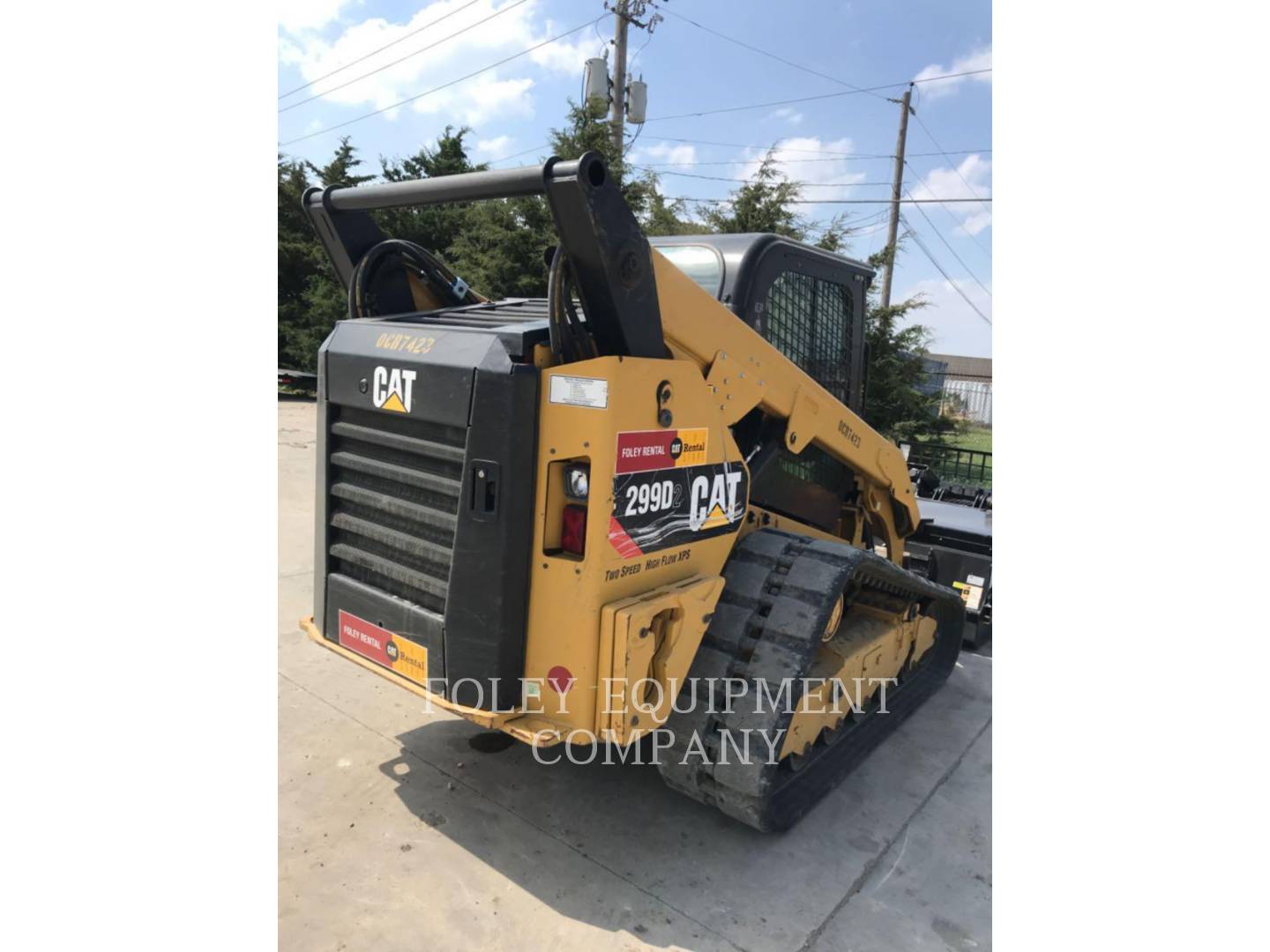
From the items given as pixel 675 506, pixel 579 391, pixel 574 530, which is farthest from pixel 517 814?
pixel 579 391

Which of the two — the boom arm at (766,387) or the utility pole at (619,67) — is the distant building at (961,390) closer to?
the utility pole at (619,67)

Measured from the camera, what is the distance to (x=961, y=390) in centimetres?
1891

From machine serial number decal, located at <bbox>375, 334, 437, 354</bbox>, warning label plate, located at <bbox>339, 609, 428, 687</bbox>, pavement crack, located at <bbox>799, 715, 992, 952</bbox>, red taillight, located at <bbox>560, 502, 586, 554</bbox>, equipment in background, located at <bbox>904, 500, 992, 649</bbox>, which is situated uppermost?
machine serial number decal, located at <bbox>375, 334, 437, 354</bbox>

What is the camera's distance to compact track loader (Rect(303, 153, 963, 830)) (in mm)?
2609

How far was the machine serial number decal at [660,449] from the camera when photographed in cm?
264

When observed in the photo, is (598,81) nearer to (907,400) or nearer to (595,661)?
(907,400)

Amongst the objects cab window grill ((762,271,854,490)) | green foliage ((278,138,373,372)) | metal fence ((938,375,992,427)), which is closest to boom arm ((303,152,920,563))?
cab window grill ((762,271,854,490))

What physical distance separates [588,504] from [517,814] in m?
1.46

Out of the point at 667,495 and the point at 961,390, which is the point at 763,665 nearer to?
the point at 667,495

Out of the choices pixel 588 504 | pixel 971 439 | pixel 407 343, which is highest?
pixel 407 343

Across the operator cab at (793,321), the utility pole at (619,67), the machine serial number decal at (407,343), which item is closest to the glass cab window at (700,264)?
the operator cab at (793,321)

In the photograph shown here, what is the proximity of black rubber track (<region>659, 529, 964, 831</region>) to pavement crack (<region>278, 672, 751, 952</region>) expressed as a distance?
0.40m

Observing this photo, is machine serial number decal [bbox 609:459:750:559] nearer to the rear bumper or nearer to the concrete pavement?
the rear bumper

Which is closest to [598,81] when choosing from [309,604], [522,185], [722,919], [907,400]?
[907,400]
